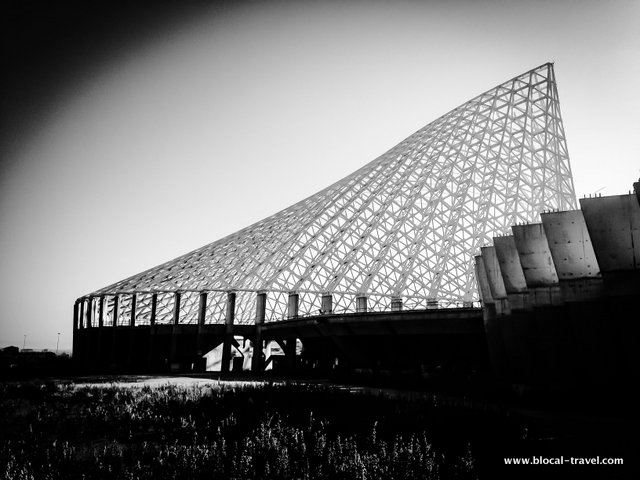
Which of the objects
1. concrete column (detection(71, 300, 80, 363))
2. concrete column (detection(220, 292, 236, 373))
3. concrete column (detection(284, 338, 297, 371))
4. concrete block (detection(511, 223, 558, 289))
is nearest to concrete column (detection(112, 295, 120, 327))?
concrete column (detection(71, 300, 80, 363))

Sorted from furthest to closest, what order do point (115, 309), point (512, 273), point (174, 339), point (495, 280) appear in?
point (115, 309) → point (174, 339) → point (495, 280) → point (512, 273)

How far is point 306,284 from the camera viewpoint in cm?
3516

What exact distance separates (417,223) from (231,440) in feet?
107

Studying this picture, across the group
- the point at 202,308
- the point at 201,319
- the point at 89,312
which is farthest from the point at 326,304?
the point at 89,312

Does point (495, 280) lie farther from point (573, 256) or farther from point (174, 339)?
point (174, 339)

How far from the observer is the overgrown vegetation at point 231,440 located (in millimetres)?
5691

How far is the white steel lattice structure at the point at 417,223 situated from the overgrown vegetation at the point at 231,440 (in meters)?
22.3

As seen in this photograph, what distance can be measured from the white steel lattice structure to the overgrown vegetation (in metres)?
22.3

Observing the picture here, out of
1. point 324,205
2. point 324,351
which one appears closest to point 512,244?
point 324,351

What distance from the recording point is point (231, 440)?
7566 millimetres

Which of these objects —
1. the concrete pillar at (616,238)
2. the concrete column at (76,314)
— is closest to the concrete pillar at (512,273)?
the concrete pillar at (616,238)

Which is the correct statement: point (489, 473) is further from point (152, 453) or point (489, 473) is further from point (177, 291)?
point (177, 291)

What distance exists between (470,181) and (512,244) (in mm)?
24834

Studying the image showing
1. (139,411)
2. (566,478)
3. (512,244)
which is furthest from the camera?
(512,244)
